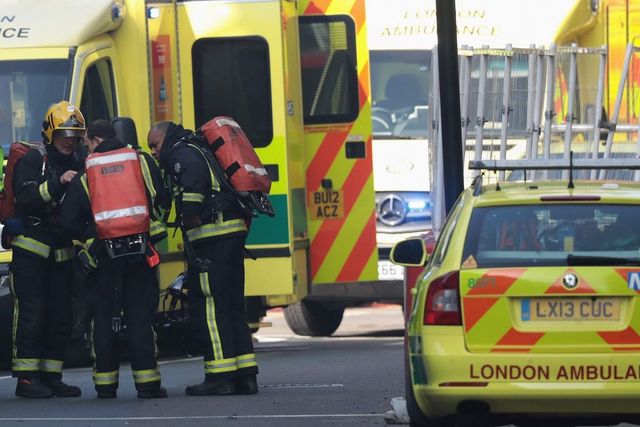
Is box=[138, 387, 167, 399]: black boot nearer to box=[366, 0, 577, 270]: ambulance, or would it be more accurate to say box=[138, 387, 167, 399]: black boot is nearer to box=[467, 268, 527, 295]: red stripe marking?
box=[467, 268, 527, 295]: red stripe marking

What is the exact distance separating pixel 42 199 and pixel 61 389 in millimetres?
1162

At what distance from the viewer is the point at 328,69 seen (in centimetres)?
1322

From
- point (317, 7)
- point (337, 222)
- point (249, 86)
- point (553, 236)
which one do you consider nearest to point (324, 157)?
point (337, 222)

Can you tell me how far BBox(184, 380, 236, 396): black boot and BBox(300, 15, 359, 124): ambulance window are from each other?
3.65m

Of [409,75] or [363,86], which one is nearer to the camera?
[363,86]

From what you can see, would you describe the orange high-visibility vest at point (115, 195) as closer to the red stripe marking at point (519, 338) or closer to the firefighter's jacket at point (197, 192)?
the firefighter's jacket at point (197, 192)

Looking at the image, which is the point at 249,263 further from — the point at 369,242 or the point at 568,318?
the point at 568,318

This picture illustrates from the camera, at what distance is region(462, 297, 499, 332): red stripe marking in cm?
704

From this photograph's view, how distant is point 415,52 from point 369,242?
2.79 meters

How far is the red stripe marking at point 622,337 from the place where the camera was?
695cm

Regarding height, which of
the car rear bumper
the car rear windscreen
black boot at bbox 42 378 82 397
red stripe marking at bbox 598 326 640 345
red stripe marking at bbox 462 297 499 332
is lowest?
black boot at bbox 42 378 82 397

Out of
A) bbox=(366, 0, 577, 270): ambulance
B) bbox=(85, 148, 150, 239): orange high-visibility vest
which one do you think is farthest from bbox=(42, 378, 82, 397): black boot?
bbox=(366, 0, 577, 270): ambulance

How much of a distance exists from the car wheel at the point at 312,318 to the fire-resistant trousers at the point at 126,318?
548cm

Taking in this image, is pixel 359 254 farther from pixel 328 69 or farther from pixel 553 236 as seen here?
pixel 553 236
